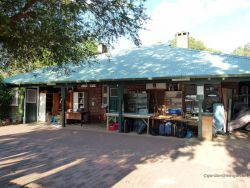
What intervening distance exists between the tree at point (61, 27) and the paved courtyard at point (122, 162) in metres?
2.75

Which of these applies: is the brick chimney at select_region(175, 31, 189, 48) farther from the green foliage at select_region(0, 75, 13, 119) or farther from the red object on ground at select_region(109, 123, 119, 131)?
the green foliage at select_region(0, 75, 13, 119)

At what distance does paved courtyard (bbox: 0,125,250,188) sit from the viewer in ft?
20.1

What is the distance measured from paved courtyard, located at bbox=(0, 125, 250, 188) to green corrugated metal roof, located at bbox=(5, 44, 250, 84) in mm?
2649

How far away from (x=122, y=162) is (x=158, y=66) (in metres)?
6.52

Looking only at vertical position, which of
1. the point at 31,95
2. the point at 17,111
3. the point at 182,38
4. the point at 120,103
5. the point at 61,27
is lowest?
the point at 17,111

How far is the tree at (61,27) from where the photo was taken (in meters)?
5.80

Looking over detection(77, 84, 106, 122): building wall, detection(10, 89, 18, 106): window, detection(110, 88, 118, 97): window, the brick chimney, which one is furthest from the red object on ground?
detection(10, 89, 18, 106): window

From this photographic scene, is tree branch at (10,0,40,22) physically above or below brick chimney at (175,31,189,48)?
below

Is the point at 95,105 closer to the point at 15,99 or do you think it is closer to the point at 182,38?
the point at 15,99

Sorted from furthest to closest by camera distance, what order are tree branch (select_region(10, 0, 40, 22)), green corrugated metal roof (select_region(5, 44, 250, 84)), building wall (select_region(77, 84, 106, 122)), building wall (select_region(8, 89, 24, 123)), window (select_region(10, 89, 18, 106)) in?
window (select_region(10, 89, 18, 106)), building wall (select_region(8, 89, 24, 123)), building wall (select_region(77, 84, 106, 122)), green corrugated metal roof (select_region(5, 44, 250, 84)), tree branch (select_region(10, 0, 40, 22))

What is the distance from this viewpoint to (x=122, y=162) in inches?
305

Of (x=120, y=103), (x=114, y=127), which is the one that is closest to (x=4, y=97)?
→ (x=114, y=127)

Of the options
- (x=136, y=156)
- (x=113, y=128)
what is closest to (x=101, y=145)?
(x=136, y=156)

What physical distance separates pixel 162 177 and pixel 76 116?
36.2 ft
